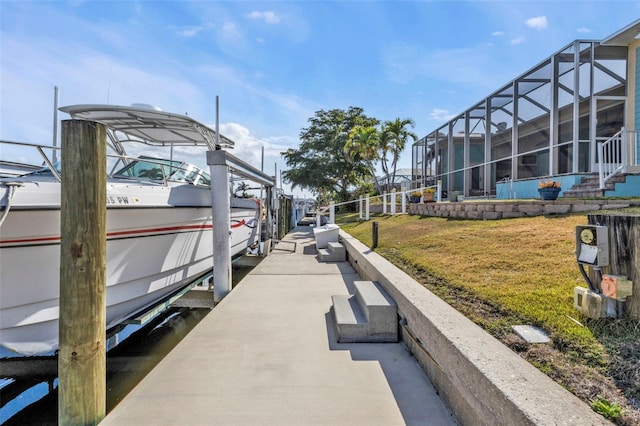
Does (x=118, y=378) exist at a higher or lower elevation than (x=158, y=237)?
lower

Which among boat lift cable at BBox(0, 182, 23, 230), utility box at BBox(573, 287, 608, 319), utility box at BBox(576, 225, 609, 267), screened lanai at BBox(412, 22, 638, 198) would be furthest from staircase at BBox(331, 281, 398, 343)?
screened lanai at BBox(412, 22, 638, 198)

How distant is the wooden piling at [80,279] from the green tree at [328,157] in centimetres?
2114

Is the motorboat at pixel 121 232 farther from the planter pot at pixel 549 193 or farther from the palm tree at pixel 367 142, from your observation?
the palm tree at pixel 367 142

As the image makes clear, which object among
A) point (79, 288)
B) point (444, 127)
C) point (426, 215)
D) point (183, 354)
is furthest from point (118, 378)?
point (444, 127)

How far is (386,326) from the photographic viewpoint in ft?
10.0

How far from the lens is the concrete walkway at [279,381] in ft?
6.64

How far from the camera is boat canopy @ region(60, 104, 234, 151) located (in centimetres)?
487

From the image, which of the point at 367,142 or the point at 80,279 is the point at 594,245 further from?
the point at 367,142

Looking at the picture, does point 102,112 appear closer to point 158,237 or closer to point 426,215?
point 158,237

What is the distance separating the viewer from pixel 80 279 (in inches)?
81.8

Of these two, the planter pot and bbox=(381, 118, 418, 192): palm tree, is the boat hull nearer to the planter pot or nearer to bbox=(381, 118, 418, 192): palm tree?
the planter pot

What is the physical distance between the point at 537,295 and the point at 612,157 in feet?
23.0

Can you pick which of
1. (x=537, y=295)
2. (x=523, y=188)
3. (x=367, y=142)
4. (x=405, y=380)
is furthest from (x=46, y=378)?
(x=367, y=142)

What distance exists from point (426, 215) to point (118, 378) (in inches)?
301
